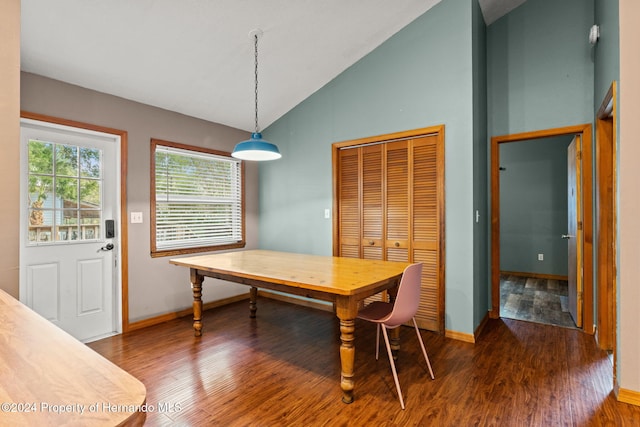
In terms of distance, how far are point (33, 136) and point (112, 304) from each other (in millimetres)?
1653

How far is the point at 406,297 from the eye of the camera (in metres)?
2.05

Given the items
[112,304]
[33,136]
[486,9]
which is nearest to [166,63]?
[33,136]

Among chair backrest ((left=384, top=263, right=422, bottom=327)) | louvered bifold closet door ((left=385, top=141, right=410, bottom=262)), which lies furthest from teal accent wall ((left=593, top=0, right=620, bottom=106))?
chair backrest ((left=384, top=263, right=422, bottom=327))

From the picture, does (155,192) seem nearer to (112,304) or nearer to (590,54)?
(112,304)

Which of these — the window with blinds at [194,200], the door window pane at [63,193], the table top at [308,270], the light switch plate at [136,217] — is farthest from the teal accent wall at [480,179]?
the door window pane at [63,193]

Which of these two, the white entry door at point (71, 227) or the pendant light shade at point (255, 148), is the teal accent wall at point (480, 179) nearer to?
the pendant light shade at point (255, 148)

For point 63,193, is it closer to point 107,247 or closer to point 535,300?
point 107,247

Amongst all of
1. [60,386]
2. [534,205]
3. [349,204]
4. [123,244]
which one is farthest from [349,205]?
[534,205]

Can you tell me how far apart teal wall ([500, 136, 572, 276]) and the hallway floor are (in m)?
0.37

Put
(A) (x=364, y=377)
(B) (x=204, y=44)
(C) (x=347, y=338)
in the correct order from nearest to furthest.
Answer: (C) (x=347, y=338) < (A) (x=364, y=377) < (B) (x=204, y=44)

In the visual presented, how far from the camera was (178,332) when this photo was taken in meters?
3.18

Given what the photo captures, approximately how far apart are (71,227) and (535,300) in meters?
5.37

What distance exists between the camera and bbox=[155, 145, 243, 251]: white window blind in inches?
139

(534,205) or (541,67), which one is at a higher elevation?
(541,67)
